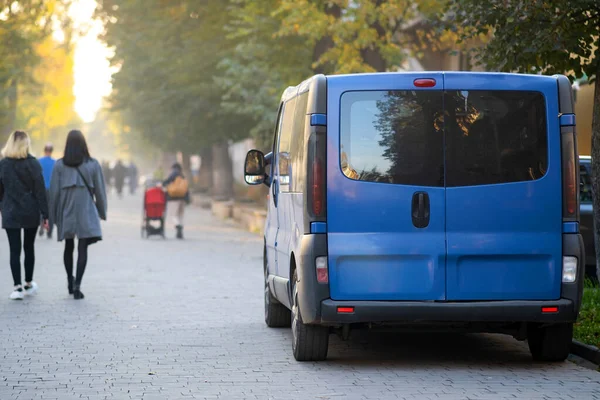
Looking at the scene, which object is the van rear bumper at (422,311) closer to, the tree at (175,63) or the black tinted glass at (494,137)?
the black tinted glass at (494,137)

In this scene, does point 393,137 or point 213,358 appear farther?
point 213,358

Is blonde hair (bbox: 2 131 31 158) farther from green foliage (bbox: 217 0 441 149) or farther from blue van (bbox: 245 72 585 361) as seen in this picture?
green foliage (bbox: 217 0 441 149)

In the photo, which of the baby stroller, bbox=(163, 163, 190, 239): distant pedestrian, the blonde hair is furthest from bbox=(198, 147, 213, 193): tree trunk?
the blonde hair

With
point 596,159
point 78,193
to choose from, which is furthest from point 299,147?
point 78,193

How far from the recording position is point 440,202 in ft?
28.1

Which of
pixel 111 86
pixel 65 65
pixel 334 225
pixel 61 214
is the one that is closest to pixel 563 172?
pixel 334 225

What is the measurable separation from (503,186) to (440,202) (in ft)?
1.51

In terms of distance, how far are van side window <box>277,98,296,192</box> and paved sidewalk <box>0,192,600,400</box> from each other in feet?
4.40

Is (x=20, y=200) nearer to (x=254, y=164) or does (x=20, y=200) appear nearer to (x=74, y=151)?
(x=74, y=151)

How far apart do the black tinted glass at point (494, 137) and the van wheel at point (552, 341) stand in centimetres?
117

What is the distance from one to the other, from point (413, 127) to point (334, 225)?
0.87 meters

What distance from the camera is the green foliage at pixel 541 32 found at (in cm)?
991

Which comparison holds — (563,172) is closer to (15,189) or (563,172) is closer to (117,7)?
(15,189)

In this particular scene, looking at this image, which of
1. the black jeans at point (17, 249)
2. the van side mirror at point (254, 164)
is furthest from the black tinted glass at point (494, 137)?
the black jeans at point (17, 249)
